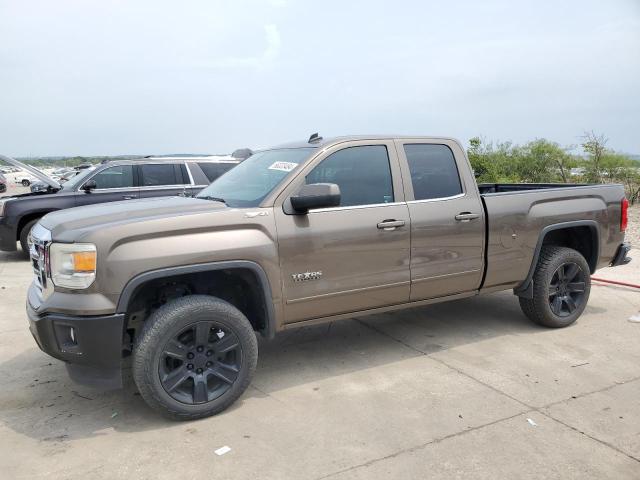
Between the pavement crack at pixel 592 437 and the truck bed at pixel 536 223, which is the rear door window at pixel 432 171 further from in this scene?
the pavement crack at pixel 592 437

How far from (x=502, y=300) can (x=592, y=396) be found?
269cm

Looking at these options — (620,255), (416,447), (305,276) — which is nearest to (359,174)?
(305,276)

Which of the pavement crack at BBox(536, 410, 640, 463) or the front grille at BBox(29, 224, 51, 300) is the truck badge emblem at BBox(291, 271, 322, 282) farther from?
the pavement crack at BBox(536, 410, 640, 463)

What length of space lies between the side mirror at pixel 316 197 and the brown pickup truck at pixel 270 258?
12mm

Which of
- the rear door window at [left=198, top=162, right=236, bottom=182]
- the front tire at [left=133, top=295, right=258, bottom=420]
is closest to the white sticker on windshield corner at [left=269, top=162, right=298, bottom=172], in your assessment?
the front tire at [left=133, top=295, right=258, bottom=420]

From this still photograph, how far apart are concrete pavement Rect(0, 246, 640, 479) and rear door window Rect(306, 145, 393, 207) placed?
1.38 m

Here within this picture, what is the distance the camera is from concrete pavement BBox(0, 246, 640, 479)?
3039 mm

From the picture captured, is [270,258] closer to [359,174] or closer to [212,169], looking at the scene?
[359,174]

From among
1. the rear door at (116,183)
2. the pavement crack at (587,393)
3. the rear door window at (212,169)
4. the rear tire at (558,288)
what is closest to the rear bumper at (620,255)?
the rear tire at (558,288)

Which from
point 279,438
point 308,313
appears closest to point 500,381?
point 308,313

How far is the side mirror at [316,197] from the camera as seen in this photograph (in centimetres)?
372

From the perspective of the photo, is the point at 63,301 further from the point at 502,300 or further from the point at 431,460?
the point at 502,300

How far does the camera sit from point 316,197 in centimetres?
376

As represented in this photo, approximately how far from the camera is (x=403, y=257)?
430 cm
